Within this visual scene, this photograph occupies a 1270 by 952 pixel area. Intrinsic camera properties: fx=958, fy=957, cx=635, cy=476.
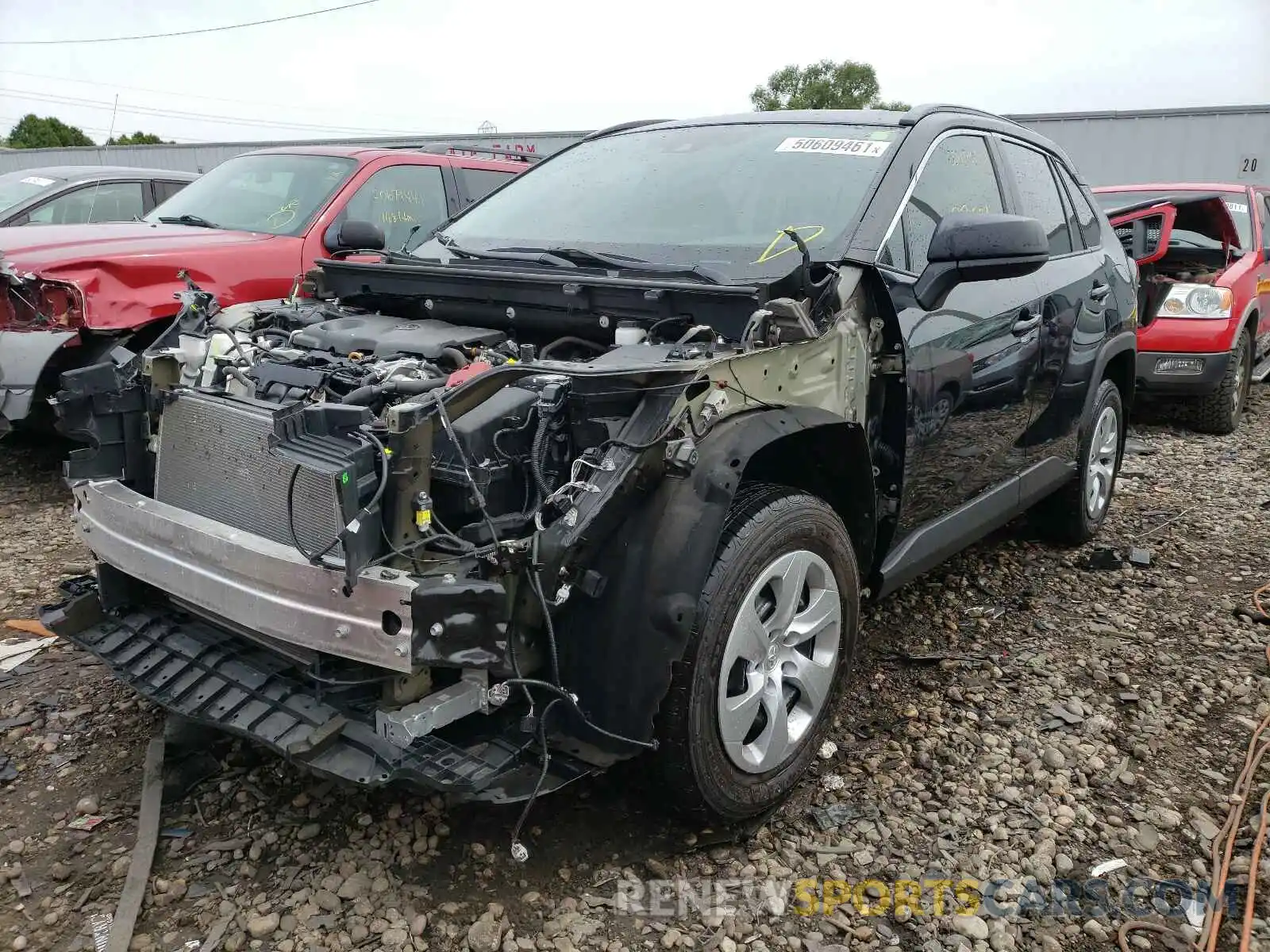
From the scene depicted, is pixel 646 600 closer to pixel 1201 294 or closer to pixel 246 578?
pixel 246 578

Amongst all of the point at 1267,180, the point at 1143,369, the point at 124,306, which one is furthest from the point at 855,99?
the point at 124,306

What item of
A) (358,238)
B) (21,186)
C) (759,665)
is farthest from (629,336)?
Result: (21,186)

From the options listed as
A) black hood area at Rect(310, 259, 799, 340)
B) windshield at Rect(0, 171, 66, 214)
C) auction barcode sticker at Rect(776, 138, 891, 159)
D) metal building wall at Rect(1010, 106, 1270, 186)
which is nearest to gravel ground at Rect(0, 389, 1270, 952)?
black hood area at Rect(310, 259, 799, 340)

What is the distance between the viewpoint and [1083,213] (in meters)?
4.52

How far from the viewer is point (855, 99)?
49.7 metres

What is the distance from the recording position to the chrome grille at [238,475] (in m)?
2.15

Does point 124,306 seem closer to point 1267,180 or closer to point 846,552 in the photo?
point 846,552

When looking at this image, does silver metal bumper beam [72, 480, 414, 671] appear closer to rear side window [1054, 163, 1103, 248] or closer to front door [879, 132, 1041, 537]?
front door [879, 132, 1041, 537]

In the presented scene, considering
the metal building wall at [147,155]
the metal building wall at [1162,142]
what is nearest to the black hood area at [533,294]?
the metal building wall at [1162,142]

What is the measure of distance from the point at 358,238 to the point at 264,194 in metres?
2.52

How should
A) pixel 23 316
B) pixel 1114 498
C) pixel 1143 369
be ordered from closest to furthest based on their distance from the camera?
pixel 23 316
pixel 1114 498
pixel 1143 369

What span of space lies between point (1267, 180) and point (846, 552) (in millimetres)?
15857

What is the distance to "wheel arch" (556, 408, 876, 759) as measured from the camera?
2.15 metres

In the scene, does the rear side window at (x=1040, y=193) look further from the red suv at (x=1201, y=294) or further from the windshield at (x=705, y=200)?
the red suv at (x=1201, y=294)
